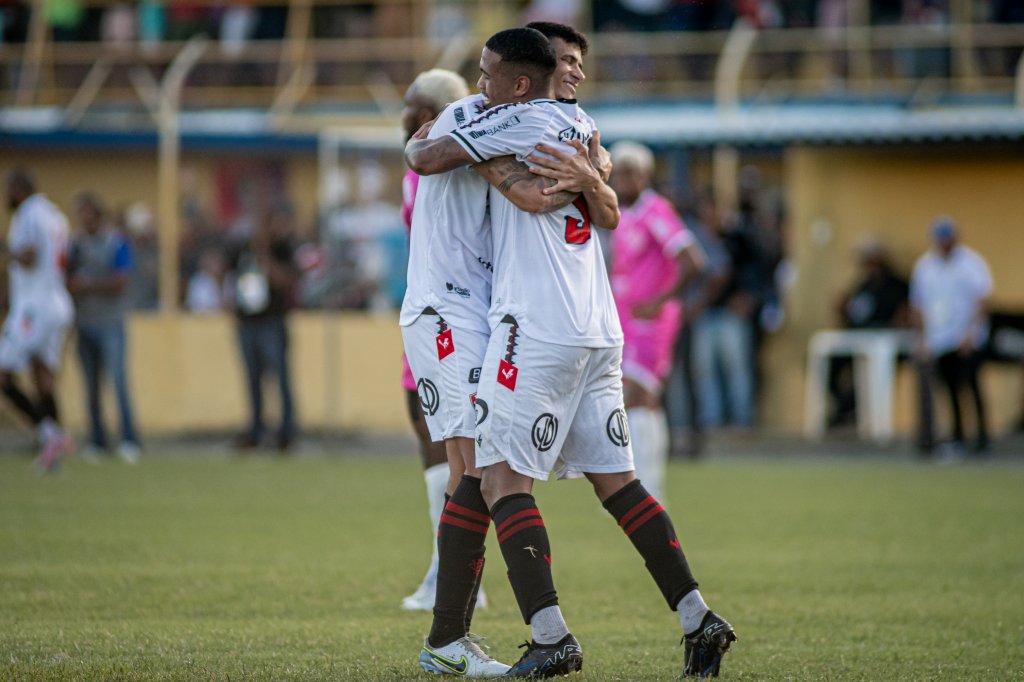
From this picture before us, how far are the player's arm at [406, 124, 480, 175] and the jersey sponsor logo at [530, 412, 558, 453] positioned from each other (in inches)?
35.6

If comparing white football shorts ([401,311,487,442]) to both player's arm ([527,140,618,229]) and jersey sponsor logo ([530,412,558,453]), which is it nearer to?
jersey sponsor logo ([530,412,558,453])

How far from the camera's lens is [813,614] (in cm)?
737

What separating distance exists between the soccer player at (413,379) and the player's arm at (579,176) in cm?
143

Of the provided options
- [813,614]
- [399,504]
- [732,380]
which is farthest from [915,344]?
[813,614]

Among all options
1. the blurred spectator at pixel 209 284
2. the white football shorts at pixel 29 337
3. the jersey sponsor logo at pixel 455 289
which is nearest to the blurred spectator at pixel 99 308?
the white football shorts at pixel 29 337

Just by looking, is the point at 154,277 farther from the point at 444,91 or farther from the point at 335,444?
the point at 444,91

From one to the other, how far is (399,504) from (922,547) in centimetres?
413

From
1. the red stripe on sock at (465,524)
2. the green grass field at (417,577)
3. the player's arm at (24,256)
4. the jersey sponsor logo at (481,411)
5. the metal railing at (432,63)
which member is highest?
the metal railing at (432,63)

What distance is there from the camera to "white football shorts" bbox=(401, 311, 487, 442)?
585 cm

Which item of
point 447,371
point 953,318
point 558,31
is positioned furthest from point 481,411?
point 953,318

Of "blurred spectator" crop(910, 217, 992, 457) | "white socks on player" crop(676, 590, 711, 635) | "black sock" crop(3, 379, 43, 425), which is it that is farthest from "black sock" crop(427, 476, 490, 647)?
"blurred spectator" crop(910, 217, 992, 457)

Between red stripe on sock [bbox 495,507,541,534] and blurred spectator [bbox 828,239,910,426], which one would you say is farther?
blurred spectator [bbox 828,239,910,426]

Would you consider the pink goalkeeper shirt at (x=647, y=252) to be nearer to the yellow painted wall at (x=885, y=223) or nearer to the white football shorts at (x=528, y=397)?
the white football shorts at (x=528, y=397)

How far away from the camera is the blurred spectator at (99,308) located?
16297 mm
